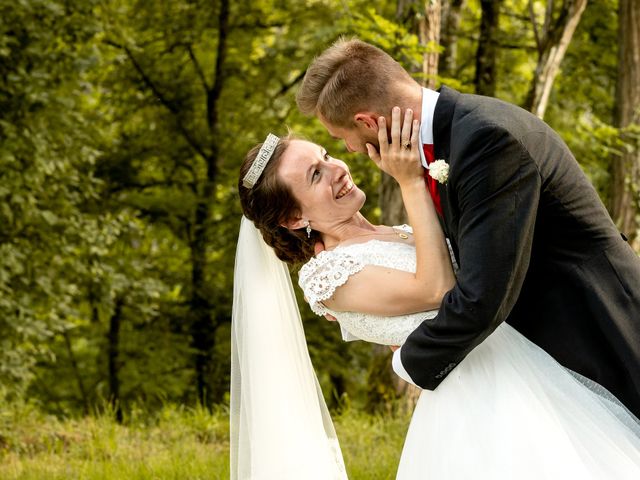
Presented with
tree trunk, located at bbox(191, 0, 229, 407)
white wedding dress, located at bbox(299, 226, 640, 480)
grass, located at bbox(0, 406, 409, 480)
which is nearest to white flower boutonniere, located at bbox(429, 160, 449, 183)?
white wedding dress, located at bbox(299, 226, 640, 480)

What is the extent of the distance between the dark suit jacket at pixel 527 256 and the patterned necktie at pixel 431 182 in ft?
0.20

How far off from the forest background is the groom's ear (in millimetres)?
5947

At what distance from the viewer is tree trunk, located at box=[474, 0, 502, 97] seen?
10.2 m

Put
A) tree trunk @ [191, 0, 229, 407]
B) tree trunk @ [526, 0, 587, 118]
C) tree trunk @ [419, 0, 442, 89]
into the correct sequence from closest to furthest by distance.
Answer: tree trunk @ [419, 0, 442, 89], tree trunk @ [526, 0, 587, 118], tree trunk @ [191, 0, 229, 407]

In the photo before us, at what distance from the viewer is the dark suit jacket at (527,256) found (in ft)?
7.31

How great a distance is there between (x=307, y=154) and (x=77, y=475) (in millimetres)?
2758

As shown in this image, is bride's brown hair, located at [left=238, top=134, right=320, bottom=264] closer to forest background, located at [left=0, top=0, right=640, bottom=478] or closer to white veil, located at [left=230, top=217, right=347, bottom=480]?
white veil, located at [left=230, top=217, right=347, bottom=480]

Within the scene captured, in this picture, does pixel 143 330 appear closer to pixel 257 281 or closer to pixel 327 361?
pixel 327 361

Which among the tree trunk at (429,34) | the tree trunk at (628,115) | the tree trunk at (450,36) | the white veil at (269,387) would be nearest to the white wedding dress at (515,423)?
the white veil at (269,387)

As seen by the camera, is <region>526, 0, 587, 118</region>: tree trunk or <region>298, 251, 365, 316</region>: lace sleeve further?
<region>526, 0, 587, 118</region>: tree trunk

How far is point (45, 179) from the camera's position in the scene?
8.62 metres

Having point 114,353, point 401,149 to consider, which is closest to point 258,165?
point 401,149

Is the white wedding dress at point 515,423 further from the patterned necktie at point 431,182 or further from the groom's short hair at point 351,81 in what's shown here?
the groom's short hair at point 351,81

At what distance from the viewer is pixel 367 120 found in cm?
253
